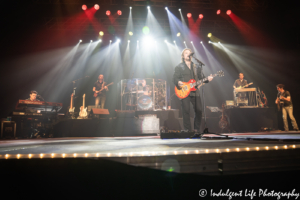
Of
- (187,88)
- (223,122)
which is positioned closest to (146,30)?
(223,122)

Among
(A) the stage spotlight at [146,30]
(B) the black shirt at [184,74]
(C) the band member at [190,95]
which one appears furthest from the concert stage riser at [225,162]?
(A) the stage spotlight at [146,30]

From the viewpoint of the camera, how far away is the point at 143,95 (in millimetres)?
7816

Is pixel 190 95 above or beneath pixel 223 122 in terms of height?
above

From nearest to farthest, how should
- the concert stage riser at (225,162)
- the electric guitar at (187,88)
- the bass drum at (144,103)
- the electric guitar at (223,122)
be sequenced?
the concert stage riser at (225,162)
the electric guitar at (187,88)
the electric guitar at (223,122)
the bass drum at (144,103)

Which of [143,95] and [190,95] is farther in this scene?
[143,95]

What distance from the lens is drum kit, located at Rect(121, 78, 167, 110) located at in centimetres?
779

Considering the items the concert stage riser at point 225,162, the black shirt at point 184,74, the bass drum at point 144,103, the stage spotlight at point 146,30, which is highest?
the stage spotlight at point 146,30

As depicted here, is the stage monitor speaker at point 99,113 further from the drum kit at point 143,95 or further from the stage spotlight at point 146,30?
the stage spotlight at point 146,30

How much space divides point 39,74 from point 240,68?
383 inches

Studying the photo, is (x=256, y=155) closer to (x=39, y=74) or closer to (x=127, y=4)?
(x=127, y=4)

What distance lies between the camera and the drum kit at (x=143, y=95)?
7.79 meters

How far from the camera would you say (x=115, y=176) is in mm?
1452

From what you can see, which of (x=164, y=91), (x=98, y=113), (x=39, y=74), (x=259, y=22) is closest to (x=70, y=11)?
(x=39, y=74)

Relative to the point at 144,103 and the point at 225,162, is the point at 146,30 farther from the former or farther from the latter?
the point at 225,162
